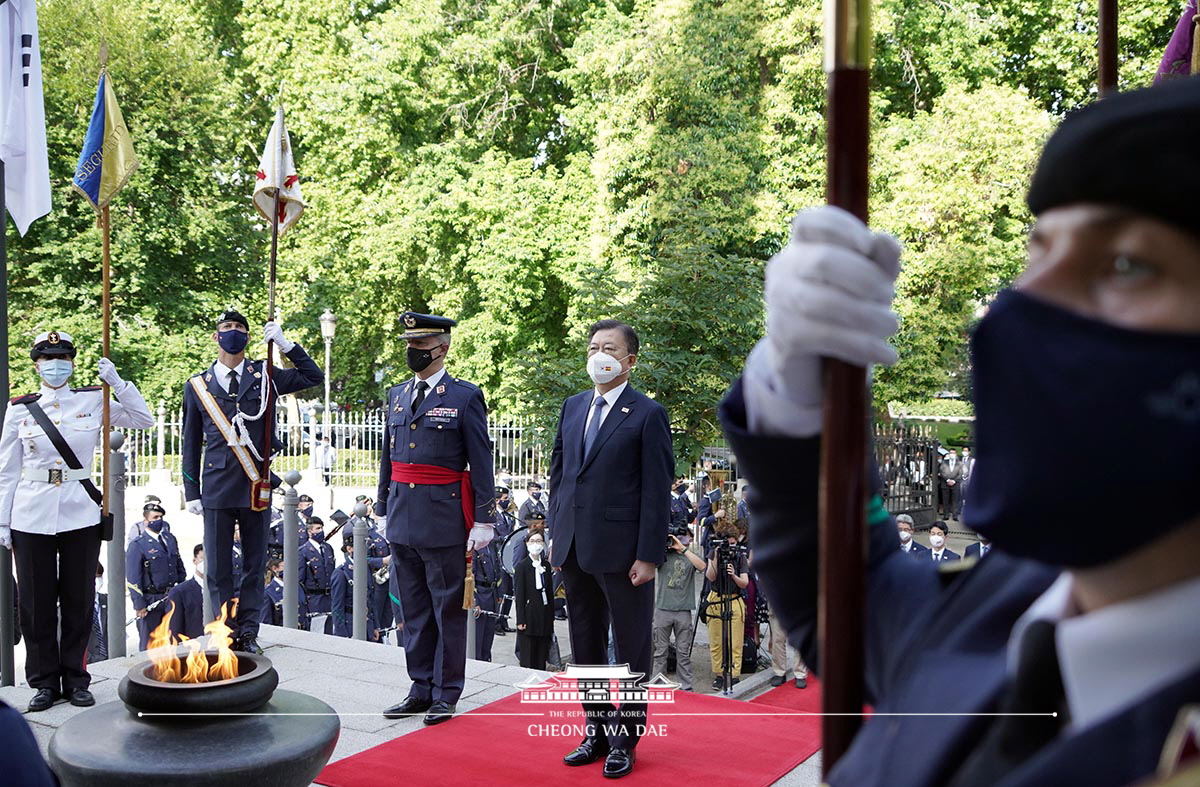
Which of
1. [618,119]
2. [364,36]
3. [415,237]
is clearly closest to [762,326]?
[618,119]

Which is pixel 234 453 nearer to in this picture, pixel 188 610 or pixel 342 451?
pixel 188 610

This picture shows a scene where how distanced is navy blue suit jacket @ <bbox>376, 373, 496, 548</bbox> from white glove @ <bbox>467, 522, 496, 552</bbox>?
0.10 ft

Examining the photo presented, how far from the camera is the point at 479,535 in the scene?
5.84 m

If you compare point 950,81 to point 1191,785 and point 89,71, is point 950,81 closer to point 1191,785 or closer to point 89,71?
point 89,71

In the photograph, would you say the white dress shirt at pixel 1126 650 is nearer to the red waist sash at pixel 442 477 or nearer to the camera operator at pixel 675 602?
the red waist sash at pixel 442 477

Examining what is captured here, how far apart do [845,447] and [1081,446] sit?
31 centimetres

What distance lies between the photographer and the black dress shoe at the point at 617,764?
4883 millimetres

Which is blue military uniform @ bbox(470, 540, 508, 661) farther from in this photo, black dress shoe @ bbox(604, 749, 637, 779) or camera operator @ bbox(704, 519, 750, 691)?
black dress shoe @ bbox(604, 749, 637, 779)

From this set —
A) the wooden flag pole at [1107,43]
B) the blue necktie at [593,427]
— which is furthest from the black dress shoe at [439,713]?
the wooden flag pole at [1107,43]

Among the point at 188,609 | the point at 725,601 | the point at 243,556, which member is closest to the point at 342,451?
the point at 188,609

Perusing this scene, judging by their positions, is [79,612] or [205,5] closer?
[79,612]

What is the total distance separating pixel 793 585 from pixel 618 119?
16.8m

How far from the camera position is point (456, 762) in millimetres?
5062

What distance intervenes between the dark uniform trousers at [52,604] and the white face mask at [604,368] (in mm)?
3018
